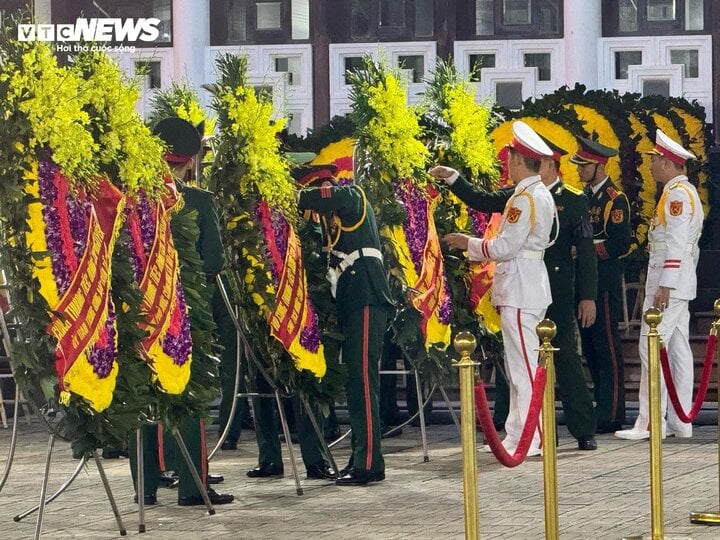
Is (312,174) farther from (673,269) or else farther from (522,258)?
(673,269)

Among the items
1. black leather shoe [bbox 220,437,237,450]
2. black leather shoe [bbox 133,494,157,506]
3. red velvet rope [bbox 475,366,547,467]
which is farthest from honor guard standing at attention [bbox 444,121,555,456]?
red velvet rope [bbox 475,366,547,467]

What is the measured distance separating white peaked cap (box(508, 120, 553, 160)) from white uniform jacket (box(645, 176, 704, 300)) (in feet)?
4.51

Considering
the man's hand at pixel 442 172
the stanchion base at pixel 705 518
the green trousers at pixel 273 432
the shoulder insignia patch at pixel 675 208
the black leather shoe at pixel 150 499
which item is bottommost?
the black leather shoe at pixel 150 499

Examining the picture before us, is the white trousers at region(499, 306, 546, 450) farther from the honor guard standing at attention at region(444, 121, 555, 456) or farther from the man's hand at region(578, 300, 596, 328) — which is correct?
the man's hand at region(578, 300, 596, 328)

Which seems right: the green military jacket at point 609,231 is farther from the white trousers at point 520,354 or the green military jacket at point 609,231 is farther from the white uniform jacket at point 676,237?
the white trousers at point 520,354

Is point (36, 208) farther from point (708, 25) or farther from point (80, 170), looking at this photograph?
point (708, 25)

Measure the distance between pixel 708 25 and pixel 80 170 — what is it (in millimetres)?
10961

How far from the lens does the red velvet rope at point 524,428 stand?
738 cm

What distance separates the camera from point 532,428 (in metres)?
7.76

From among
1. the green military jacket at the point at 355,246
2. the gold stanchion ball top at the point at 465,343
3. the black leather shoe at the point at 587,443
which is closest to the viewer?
the gold stanchion ball top at the point at 465,343

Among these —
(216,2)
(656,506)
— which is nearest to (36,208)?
(656,506)

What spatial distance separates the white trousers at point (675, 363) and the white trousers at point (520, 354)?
4.57ft

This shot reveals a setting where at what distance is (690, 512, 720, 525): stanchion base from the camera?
29.4 ft

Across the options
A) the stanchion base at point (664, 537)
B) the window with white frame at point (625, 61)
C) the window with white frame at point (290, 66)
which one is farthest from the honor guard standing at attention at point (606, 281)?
the window with white frame at point (290, 66)
